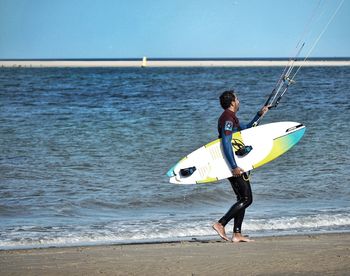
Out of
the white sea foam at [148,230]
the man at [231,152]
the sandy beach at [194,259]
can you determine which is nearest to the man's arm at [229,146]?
the man at [231,152]

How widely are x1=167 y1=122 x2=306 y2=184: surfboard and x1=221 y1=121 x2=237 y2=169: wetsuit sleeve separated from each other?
180 mm

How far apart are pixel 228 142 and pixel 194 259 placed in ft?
4.36

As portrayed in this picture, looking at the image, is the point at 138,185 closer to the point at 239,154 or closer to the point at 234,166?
the point at 239,154

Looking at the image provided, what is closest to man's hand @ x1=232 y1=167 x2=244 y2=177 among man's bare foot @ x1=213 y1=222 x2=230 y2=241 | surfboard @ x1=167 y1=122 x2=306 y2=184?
surfboard @ x1=167 y1=122 x2=306 y2=184

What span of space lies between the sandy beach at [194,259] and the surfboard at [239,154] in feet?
2.41

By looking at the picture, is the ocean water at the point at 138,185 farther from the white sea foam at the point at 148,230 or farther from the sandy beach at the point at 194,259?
the sandy beach at the point at 194,259

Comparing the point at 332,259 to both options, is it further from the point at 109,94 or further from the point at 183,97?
the point at 109,94

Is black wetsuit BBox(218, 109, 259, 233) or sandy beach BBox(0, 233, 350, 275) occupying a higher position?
black wetsuit BBox(218, 109, 259, 233)

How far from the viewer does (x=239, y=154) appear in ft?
25.3

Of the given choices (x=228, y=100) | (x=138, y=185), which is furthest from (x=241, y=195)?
Result: (x=138, y=185)

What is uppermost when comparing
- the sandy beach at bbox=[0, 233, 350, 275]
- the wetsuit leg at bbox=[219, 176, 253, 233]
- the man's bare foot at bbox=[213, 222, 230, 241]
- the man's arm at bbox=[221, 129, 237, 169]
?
the man's arm at bbox=[221, 129, 237, 169]

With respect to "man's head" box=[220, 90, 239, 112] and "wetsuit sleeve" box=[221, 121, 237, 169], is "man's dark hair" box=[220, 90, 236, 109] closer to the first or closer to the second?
"man's head" box=[220, 90, 239, 112]

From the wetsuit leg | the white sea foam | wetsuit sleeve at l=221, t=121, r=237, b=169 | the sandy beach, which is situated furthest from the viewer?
the white sea foam

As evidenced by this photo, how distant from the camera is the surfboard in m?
7.70
